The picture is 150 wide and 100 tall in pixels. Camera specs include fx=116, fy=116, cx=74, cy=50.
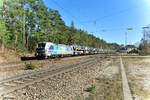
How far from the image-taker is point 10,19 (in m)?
22.5

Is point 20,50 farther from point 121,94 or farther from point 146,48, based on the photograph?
point 146,48

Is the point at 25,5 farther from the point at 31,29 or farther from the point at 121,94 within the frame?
the point at 121,94

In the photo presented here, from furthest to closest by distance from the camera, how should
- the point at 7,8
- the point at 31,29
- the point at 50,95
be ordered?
the point at 31,29 < the point at 7,8 < the point at 50,95

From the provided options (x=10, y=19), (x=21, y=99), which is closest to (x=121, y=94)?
(x=21, y=99)

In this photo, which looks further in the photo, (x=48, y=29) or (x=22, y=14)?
(x=48, y=29)

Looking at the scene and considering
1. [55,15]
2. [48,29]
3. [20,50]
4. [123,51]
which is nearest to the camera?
[20,50]

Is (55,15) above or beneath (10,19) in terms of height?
above

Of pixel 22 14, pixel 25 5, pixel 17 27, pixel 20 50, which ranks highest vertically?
pixel 25 5

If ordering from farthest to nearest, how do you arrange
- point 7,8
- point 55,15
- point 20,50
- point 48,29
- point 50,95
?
point 55,15
point 48,29
point 20,50
point 7,8
point 50,95

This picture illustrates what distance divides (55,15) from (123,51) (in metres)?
32.0

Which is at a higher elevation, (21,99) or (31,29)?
(31,29)

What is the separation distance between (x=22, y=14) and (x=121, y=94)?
25.2 metres

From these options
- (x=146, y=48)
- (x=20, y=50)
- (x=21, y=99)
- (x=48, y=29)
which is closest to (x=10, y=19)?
(x=20, y=50)

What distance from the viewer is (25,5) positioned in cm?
2773
